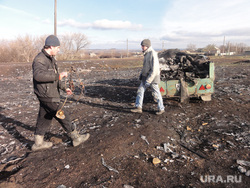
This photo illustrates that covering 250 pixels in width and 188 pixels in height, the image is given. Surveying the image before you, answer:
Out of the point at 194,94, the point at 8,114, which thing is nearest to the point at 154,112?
the point at 194,94

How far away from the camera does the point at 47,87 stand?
3.34m

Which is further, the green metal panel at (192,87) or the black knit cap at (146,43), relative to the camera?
the green metal panel at (192,87)

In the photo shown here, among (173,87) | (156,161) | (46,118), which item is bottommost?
(156,161)

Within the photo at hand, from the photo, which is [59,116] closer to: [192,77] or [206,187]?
[206,187]

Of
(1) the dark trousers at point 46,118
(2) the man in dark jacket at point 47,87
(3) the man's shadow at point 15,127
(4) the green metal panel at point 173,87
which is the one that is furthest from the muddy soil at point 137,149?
(4) the green metal panel at point 173,87

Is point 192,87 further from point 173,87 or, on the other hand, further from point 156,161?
point 156,161

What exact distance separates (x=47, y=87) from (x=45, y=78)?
22 centimetres

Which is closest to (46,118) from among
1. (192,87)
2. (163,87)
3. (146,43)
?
(146,43)

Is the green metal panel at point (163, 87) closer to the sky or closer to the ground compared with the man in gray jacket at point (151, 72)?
closer to the ground

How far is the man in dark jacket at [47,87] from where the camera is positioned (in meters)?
3.22

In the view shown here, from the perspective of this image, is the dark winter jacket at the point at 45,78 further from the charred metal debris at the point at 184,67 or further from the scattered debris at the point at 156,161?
the charred metal debris at the point at 184,67

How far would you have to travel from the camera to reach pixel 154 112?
552 centimetres

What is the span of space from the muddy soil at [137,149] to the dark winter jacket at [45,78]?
115 centimetres

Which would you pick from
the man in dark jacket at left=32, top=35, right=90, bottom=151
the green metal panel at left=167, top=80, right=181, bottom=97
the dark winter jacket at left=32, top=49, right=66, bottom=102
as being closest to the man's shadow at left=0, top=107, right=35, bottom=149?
the man in dark jacket at left=32, top=35, right=90, bottom=151
